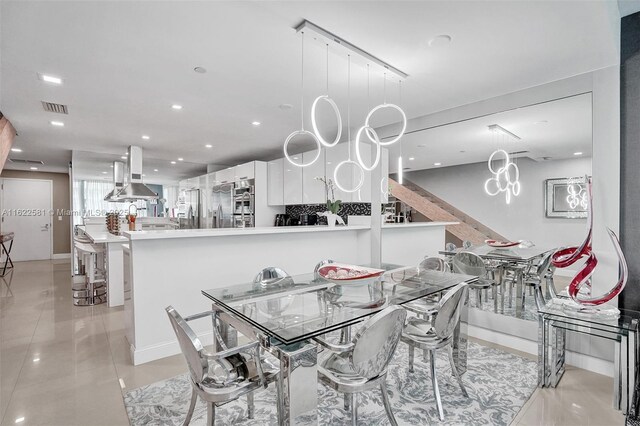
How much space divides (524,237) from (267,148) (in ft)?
14.0

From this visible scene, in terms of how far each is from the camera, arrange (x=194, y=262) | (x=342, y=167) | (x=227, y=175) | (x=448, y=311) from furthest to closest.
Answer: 1. (x=227, y=175)
2. (x=342, y=167)
3. (x=194, y=262)
4. (x=448, y=311)

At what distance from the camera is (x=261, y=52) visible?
2336mm

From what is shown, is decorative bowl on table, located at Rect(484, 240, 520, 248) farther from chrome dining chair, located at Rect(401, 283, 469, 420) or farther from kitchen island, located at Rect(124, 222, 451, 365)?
chrome dining chair, located at Rect(401, 283, 469, 420)

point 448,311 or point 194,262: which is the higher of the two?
Answer: point 194,262

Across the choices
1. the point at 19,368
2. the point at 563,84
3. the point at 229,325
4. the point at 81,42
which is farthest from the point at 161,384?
the point at 563,84

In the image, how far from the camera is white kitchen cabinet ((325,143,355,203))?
4617 mm

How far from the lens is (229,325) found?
6.59 ft

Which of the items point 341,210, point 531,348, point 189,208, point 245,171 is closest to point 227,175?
point 245,171

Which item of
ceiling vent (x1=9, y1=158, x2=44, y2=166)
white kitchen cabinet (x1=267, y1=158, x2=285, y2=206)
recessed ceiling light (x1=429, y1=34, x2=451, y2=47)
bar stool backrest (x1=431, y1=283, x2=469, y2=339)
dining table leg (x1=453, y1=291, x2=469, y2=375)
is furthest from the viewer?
ceiling vent (x1=9, y1=158, x2=44, y2=166)

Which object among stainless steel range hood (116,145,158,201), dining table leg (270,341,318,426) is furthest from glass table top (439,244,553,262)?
stainless steel range hood (116,145,158,201)

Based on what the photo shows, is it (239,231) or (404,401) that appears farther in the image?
(239,231)

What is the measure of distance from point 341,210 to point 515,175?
277 centimetres

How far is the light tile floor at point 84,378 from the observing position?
6.52 ft

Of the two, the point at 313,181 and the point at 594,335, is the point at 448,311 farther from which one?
the point at 313,181
